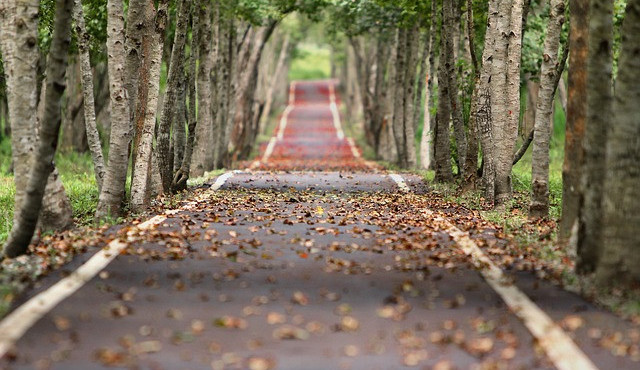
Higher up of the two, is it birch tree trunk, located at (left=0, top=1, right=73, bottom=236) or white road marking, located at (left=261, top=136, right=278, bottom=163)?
birch tree trunk, located at (left=0, top=1, right=73, bottom=236)

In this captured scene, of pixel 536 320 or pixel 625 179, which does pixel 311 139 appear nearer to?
pixel 625 179

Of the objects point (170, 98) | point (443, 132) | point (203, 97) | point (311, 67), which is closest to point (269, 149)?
point (203, 97)

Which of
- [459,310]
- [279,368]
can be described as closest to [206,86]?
[459,310]

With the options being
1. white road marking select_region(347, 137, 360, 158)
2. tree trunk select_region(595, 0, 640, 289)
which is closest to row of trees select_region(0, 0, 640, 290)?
tree trunk select_region(595, 0, 640, 289)

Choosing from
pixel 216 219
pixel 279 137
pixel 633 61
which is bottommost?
pixel 279 137

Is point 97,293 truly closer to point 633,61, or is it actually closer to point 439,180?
point 633,61

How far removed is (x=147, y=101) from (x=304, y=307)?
9.25m

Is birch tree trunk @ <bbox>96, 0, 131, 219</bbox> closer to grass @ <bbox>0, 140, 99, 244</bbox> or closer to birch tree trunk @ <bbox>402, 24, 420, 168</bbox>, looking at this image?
grass @ <bbox>0, 140, 99, 244</bbox>

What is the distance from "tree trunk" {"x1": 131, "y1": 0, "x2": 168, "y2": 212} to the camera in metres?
17.4

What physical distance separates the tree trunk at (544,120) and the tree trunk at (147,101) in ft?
19.8

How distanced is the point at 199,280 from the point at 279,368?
11.2 ft

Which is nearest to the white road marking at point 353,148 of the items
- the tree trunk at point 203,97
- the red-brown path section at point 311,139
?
the red-brown path section at point 311,139

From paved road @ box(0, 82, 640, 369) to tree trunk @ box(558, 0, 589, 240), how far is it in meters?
1.07

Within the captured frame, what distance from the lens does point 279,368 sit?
727 centimetres
